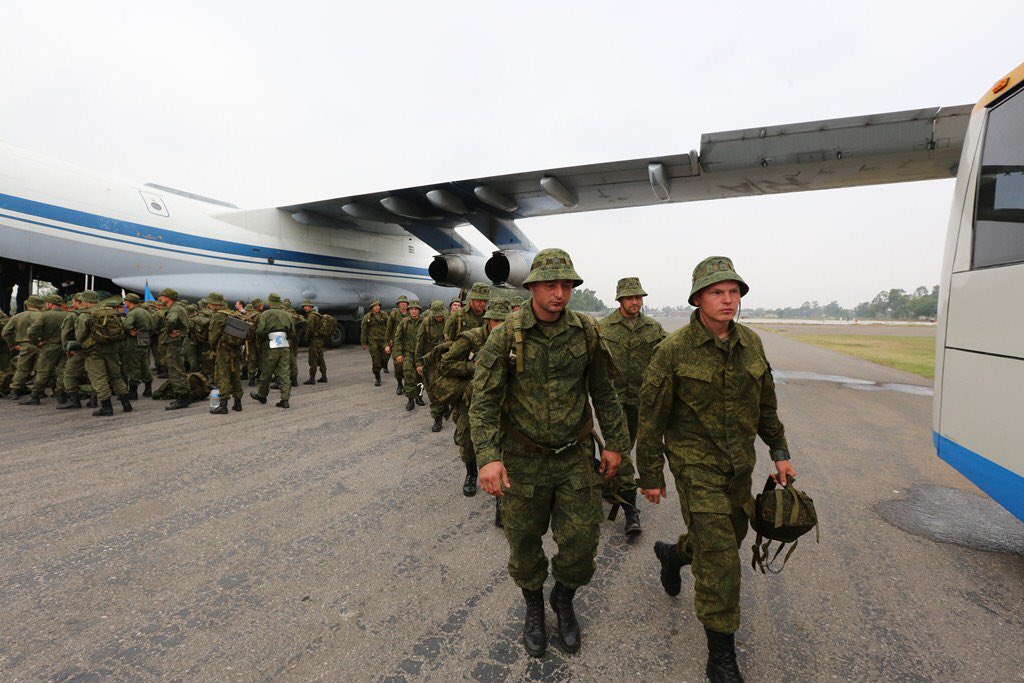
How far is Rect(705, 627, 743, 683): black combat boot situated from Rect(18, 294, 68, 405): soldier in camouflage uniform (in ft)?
32.1

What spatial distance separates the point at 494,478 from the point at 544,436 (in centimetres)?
35

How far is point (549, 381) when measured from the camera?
90.4 inches

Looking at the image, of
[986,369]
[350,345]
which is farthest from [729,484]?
[350,345]

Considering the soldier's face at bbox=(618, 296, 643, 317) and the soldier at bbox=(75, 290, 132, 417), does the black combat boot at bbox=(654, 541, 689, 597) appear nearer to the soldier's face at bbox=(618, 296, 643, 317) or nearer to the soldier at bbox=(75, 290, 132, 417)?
the soldier's face at bbox=(618, 296, 643, 317)

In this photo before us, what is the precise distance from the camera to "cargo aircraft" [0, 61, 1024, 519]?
8.57ft

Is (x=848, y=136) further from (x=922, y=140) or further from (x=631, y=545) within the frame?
(x=631, y=545)

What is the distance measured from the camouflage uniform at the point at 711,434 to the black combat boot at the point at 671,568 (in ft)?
0.59

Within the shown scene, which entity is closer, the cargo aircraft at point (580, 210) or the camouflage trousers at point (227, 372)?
the cargo aircraft at point (580, 210)

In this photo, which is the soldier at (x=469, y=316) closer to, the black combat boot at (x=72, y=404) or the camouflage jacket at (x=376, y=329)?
the camouflage jacket at (x=376, y=329)

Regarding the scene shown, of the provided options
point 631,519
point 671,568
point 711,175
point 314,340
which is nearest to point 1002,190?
point 671,568

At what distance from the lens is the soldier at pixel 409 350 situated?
22.7ft

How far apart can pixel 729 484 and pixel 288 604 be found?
2.49 meters

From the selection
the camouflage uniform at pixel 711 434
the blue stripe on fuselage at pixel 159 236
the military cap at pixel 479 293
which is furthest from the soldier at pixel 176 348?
the camouflage uniform at pixel 711 434

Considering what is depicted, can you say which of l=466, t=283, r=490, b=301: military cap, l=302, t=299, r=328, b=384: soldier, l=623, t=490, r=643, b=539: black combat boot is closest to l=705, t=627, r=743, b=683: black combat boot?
l=623, t=490, r=643, b=539: black combat boot
